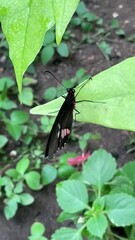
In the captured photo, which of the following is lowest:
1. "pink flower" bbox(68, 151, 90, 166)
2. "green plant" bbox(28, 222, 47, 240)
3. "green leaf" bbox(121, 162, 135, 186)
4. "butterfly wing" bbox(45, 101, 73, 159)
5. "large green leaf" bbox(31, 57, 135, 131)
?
"green plant" bbox(28, 222, 47, 240)

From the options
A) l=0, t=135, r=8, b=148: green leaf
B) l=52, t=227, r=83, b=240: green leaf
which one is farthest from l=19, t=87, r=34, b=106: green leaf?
l=52, t=227, r=83, b=240: green leaf

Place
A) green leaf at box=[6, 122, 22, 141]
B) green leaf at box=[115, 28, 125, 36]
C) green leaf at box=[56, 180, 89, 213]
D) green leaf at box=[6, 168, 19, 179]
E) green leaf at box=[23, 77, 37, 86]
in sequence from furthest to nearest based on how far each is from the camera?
green leaf at box=[115, 28, 125, 36] → green leaf at box=[23, 77, 37, 86] → green leaf at box=[6, 122, 22, 141] → green leaf at box=[6, 168, 19, 179] → green leaf at box=[56, 180, 89, 213]

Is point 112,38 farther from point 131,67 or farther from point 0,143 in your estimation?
point 131,67

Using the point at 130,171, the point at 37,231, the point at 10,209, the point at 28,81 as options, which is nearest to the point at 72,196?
the point at 130,171

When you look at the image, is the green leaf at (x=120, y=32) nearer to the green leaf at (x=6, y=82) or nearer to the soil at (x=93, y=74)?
the soil at (x=93, y=74)

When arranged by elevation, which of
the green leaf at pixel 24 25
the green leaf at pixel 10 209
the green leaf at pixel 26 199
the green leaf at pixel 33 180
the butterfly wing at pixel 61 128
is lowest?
the green leaf at pixel 26 199

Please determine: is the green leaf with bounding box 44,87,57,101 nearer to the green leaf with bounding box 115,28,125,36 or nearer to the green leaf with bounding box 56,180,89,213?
the green leaf with bounding box 115,28,125,36

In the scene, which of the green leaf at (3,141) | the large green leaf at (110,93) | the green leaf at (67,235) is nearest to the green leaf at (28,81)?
the green leaf at (3,141)
